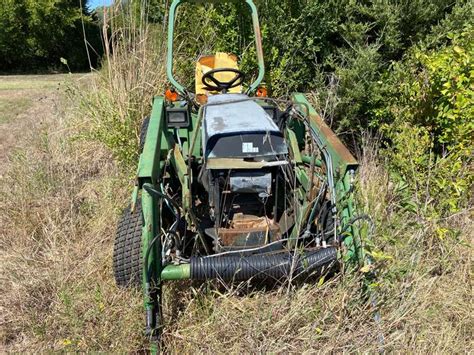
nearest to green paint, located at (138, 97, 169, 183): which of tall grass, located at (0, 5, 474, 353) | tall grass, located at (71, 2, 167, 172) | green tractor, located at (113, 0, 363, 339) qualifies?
green tractor, located at (113, 0, 363, 339)

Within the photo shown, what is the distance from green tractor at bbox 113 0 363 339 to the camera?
236cm

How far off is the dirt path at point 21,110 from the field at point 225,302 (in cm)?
157

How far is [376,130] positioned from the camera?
16.1 feet

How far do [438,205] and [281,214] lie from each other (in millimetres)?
1131

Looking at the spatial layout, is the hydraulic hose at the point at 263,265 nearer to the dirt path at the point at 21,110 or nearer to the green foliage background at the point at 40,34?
the dirt path at the point at 21,110

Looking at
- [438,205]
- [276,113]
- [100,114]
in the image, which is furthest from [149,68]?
[438,205]

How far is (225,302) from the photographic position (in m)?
2.49

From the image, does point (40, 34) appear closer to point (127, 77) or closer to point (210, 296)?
point (127, 77)

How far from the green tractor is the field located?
0.50 ft

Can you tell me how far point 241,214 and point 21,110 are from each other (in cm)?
545

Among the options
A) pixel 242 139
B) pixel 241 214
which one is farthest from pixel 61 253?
pixel 242 139

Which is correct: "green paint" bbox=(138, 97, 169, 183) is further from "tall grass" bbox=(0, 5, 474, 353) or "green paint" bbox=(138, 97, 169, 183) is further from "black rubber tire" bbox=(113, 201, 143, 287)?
"tall grass" bbox=(0, 5, 474, 353)

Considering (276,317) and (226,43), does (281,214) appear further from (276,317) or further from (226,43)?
(226,43)

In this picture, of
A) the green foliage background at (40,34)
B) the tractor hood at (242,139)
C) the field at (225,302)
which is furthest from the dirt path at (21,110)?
the green foliage background at (40,34)
